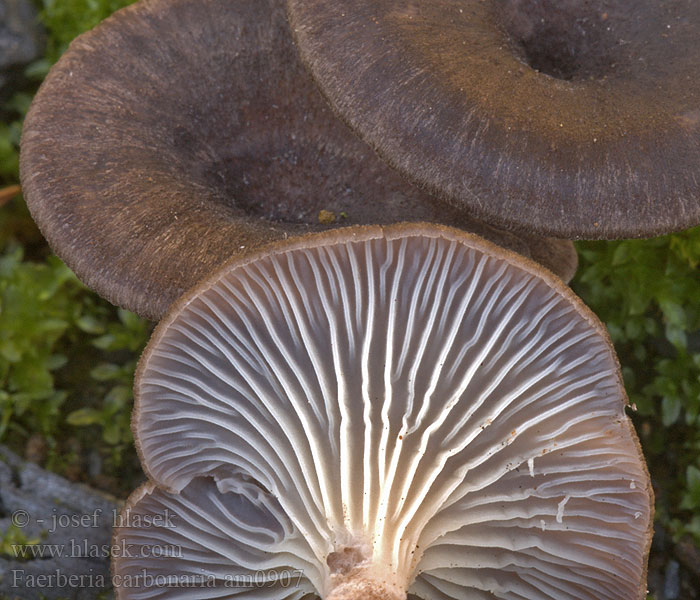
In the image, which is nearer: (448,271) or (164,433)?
(448,271)

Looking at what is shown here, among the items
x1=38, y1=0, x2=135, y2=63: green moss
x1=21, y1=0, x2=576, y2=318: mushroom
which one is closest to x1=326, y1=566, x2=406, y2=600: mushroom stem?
x1=21, y1=0, x2=576, y2=318: mushroom

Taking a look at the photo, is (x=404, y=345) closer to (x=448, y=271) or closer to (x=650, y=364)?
(x=448, y=271)

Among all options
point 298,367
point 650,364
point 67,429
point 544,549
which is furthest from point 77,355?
point 650,364

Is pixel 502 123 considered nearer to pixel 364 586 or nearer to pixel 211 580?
pixel 364 586

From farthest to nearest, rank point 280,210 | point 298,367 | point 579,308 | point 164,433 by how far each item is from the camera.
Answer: point 280,210
point 164,433
point 298,367
point 579,308

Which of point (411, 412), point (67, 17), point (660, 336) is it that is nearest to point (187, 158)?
point (411, 412)

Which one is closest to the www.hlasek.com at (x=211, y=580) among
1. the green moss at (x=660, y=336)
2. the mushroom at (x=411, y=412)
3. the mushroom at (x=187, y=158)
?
the mushroom at (x=411, y=412)
